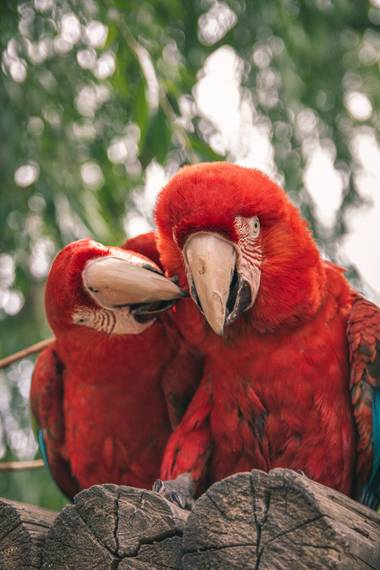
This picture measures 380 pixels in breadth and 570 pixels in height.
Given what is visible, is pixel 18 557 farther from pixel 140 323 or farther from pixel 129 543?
pixel 140 323

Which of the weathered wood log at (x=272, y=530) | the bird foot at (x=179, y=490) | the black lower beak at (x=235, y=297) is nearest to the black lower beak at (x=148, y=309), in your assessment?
the black lower beak at (x=235, y=297)

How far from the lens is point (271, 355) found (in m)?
2.46

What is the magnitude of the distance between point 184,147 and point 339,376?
4.67ft

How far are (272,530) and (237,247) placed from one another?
33.9 inches

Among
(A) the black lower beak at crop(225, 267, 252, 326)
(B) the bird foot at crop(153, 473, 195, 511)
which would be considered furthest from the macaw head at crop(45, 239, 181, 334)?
(B) the bird foot at crop(153, 473, 195, 511)

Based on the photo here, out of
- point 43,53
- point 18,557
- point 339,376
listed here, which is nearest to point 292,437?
point 339,376

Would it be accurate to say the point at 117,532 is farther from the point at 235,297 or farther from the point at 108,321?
the point at 108,321

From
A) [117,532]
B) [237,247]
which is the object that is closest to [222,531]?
[117,532]

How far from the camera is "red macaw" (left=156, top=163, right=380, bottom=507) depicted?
2.34 metres

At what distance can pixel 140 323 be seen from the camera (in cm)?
274

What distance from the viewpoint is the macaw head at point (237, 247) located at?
223 centimetres

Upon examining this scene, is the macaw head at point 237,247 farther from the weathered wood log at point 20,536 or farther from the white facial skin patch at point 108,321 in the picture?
the weathered wood log at point 20,536

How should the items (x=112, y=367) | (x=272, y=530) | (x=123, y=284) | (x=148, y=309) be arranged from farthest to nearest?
(x=112, y=367) < (x=148, y=309) < (x=123, y=284) < (x=272, y=530)

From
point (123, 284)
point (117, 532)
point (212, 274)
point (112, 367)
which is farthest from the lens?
point (112, 367)
